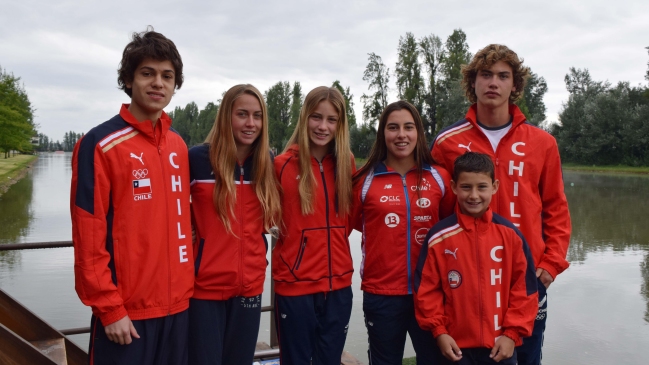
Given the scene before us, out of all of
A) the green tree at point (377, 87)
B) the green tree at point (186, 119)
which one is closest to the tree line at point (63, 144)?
the green tree at point (186, 119)

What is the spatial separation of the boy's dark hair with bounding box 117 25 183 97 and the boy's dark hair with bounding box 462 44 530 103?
182cm

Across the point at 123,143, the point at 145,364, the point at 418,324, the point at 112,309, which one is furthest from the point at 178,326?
the point at 418,324

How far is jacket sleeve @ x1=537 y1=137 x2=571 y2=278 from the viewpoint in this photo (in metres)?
2.99

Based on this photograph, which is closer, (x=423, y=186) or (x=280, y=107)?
(x=423, y=186)

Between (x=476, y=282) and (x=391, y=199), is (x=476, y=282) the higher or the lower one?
the lower one

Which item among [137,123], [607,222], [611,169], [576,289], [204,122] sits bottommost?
[576,289]

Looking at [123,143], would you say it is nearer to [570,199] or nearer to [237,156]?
[237,156]

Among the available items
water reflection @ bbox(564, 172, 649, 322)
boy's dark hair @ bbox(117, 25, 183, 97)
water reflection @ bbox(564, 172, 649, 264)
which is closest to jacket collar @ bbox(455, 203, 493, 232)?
boy's dark hair @ bbox(117, 25, 183, 97)

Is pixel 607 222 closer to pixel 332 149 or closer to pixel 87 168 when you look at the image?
pixel 332 149

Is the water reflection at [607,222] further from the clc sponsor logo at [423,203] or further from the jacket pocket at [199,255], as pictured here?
the jacket pocket at [199,255]

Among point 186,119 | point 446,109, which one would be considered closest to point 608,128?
point 446,109

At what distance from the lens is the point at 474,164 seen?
9.37 feet

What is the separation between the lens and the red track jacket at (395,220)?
9.77 ft

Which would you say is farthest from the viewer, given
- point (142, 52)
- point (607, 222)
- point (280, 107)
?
point (280, 107)
